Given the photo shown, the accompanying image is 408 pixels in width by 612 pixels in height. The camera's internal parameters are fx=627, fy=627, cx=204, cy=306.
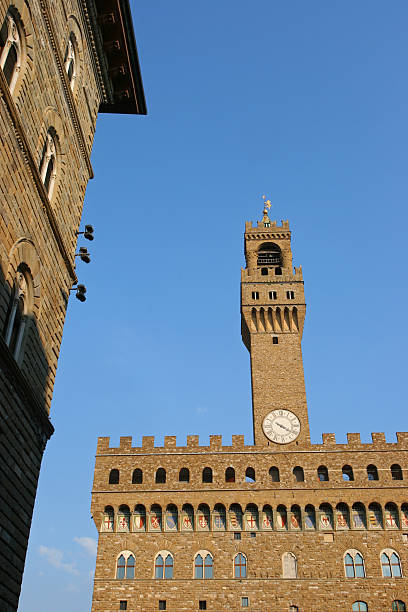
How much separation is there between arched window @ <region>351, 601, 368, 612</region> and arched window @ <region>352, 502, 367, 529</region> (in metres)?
3.54

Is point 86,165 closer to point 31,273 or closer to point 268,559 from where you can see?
point 31,273

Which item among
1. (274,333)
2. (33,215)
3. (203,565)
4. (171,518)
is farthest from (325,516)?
(33,215)

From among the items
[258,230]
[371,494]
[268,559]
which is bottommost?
[268,559]

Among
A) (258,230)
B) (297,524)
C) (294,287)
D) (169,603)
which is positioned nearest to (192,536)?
(169,603)

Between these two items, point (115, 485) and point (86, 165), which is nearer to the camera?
point (86, 165)

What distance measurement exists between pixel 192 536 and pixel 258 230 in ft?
72.3

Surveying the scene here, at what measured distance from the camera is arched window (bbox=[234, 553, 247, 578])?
30.8 meters

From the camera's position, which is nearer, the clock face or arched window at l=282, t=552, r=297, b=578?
arched window at l=282, t=552, r=297, b=578

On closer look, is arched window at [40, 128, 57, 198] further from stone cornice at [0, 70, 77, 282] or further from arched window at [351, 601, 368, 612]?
arched window at [351, 601, 368, 612]

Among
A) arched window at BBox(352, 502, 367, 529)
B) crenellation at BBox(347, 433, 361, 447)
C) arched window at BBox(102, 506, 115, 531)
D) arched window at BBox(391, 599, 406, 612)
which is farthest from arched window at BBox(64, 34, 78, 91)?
arched window at BBox(391, 599, 406, 612)

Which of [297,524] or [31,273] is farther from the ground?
[297,524]

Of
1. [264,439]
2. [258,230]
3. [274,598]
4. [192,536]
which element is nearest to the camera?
[274,598]

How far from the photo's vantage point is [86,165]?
16000mm

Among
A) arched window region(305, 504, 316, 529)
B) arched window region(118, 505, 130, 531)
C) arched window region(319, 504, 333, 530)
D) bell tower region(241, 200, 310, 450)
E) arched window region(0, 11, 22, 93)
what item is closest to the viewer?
arched window region(0, 11, 22, 93)
